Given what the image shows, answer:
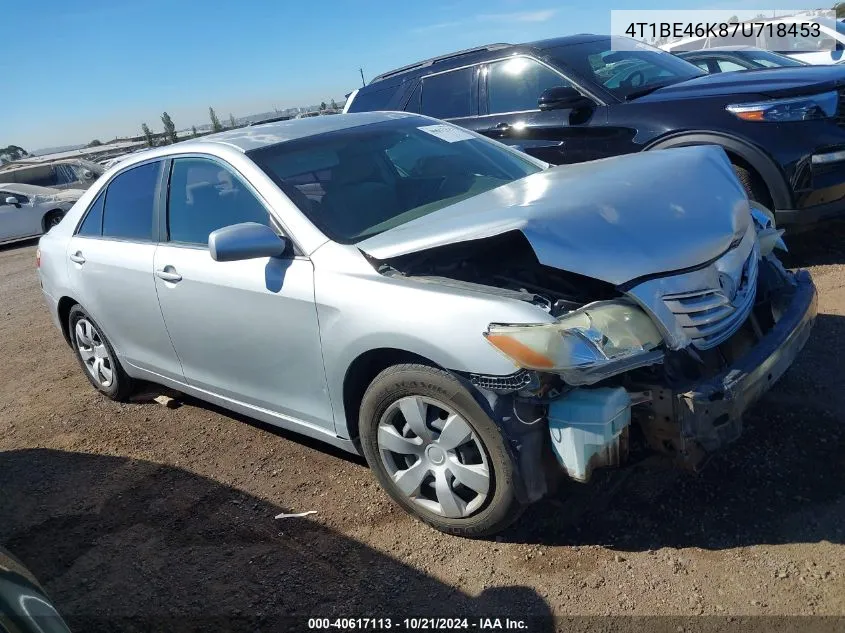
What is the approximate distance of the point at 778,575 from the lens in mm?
2457

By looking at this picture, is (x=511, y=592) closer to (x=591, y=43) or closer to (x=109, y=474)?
(x=109, y=474)

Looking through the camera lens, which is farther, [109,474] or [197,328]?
[109,474]

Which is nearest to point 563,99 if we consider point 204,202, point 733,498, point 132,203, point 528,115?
point 528,115

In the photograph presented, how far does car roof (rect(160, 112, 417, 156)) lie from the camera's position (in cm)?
372

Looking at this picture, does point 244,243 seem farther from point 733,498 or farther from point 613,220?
point 733,498

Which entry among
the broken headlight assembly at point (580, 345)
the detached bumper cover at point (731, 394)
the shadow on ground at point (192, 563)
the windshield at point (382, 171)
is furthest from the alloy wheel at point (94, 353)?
the detached bumper cover at point (731, 394)

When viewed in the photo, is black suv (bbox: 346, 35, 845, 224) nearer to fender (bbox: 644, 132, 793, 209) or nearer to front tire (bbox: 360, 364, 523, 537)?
fender (bbox: 644, 132, 793, 209)

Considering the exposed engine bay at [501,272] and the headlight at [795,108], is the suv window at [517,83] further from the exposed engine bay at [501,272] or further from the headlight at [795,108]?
the exposed engine bay at [501,272]

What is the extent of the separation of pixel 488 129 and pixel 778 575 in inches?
190

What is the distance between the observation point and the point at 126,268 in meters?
4.15

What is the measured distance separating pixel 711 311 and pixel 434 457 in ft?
3.97

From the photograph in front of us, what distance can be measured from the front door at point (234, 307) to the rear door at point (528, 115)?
10.6ft

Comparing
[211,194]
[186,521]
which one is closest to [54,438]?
[186,521]

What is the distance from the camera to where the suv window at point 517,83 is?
615 cm
